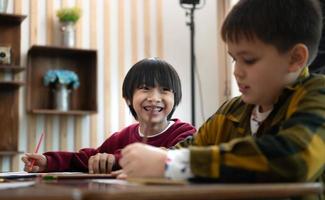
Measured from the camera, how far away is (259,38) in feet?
3.25

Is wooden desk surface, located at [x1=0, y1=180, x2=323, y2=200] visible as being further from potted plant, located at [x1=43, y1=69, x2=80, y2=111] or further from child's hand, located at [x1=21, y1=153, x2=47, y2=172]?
potted plant, located at [x1=43, y1=69, x2=80, y2=111]

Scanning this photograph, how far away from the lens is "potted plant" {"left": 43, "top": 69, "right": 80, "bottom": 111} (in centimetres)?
376

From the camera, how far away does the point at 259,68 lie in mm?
992

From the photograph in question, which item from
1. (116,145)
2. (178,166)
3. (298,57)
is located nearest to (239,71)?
(298,57)

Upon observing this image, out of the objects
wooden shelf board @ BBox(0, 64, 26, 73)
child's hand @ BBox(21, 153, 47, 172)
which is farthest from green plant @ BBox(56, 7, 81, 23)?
child's hand @ BBox(21, 153, 47, 172)

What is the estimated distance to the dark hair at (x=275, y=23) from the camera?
3.27 feet

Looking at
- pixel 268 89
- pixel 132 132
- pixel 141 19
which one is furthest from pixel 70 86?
pixel 268 89

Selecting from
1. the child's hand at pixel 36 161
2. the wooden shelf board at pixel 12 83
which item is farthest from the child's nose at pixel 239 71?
the wooden shelf board at pixel 12 83

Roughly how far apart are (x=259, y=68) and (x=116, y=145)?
116 cm

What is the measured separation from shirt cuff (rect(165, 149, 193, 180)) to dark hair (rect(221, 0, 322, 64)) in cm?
31

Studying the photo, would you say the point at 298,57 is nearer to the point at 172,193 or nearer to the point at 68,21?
the point at 172,193

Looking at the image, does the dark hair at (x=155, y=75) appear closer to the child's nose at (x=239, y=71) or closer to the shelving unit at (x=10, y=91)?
the child's nose at (x=239, y=71)

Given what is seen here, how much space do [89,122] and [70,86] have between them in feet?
1.22

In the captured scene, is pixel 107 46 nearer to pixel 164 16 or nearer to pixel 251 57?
pixel 164 16
